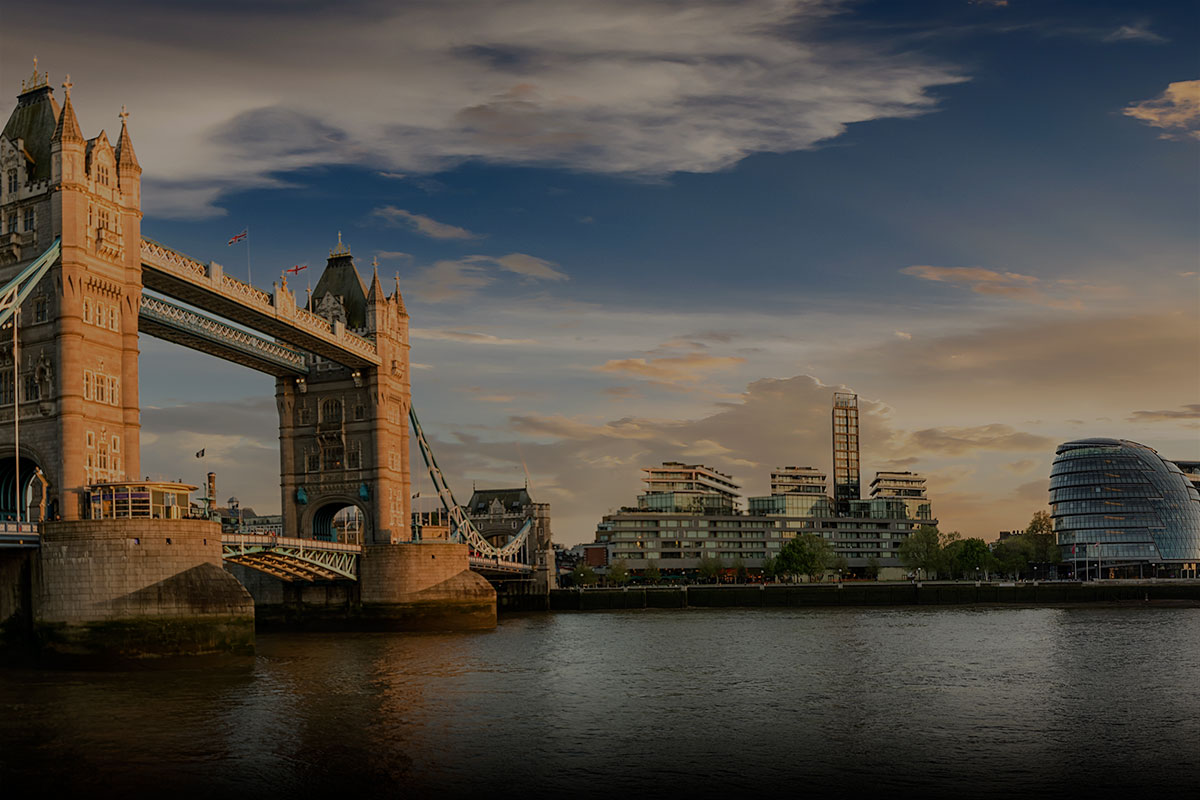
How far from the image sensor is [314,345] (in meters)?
82.3

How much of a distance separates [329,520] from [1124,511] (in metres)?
141

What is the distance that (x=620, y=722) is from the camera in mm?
36906

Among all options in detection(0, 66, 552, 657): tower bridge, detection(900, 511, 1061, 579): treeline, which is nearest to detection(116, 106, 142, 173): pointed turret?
detection(0, 66, 552, 657): tower bridge

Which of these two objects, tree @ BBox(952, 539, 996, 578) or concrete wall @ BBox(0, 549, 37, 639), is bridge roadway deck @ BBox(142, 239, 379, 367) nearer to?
concrete wall @ BBox(0, 549, 37, 639)

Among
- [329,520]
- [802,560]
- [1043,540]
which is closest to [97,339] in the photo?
[329,520]

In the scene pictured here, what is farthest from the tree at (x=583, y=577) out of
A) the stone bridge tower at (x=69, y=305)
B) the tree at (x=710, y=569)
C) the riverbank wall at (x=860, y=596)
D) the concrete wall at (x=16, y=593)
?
the concrete wall at (x=16, y=593)

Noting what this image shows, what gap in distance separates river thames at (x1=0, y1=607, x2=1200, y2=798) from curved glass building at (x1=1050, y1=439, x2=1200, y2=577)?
443 ft

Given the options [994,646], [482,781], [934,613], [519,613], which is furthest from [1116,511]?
[482,781]

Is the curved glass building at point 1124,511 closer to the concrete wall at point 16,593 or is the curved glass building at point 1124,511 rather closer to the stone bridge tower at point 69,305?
the stone bridge tower at point 69,305

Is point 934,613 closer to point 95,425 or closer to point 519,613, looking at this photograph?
point 519,613

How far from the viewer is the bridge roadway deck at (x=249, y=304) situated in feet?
210

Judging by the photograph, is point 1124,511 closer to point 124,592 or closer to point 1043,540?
point 1043,540

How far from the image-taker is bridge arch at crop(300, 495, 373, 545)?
294 ft

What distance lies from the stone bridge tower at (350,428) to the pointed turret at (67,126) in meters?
34.6
